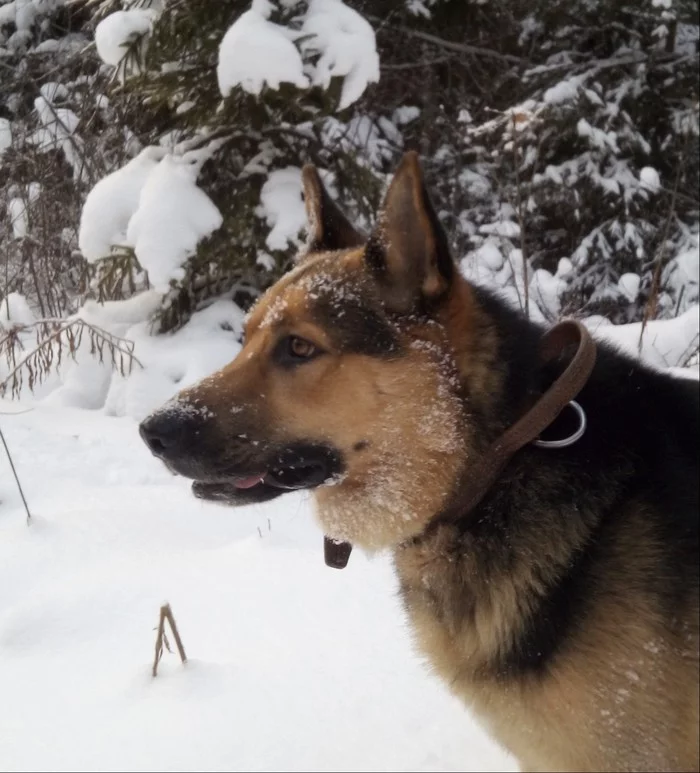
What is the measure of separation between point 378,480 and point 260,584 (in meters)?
1.55

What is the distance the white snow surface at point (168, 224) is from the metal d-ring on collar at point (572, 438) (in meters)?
4.40

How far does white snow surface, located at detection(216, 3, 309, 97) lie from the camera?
488 centimetres

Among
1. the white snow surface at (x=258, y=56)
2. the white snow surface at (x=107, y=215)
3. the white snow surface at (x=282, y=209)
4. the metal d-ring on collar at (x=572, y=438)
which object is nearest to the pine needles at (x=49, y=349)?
the white snow surface at (x=107, y=215)

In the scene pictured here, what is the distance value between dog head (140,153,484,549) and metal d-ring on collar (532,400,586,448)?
0.21 metres

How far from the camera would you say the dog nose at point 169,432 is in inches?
75.5

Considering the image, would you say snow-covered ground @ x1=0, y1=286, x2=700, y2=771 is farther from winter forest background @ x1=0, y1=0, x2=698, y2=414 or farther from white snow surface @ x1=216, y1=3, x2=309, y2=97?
white snow surface @ x1=216, y1=3, x2=309, y2=97

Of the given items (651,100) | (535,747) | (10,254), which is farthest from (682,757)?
(651,100)

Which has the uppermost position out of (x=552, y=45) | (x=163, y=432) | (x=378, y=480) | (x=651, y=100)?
(x=163, y=432)

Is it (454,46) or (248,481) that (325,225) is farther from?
(454,46)

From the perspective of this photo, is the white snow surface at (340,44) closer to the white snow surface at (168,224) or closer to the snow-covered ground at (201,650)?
the white snow surface at (168,224)

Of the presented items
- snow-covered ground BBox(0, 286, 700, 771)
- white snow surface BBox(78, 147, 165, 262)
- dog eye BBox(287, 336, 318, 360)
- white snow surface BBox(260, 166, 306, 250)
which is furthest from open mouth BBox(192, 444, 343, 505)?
white snow surface BBox(78, 147, 165, 262)

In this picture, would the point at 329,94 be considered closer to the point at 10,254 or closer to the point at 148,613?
the point at 10,254

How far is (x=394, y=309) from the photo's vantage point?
1.95 m

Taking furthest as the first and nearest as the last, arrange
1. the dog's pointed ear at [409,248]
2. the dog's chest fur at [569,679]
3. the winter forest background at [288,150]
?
the winter forest background at [288,150]
the dog's pointed ear at [409,248]
the dog's chest fur at [569,679]
